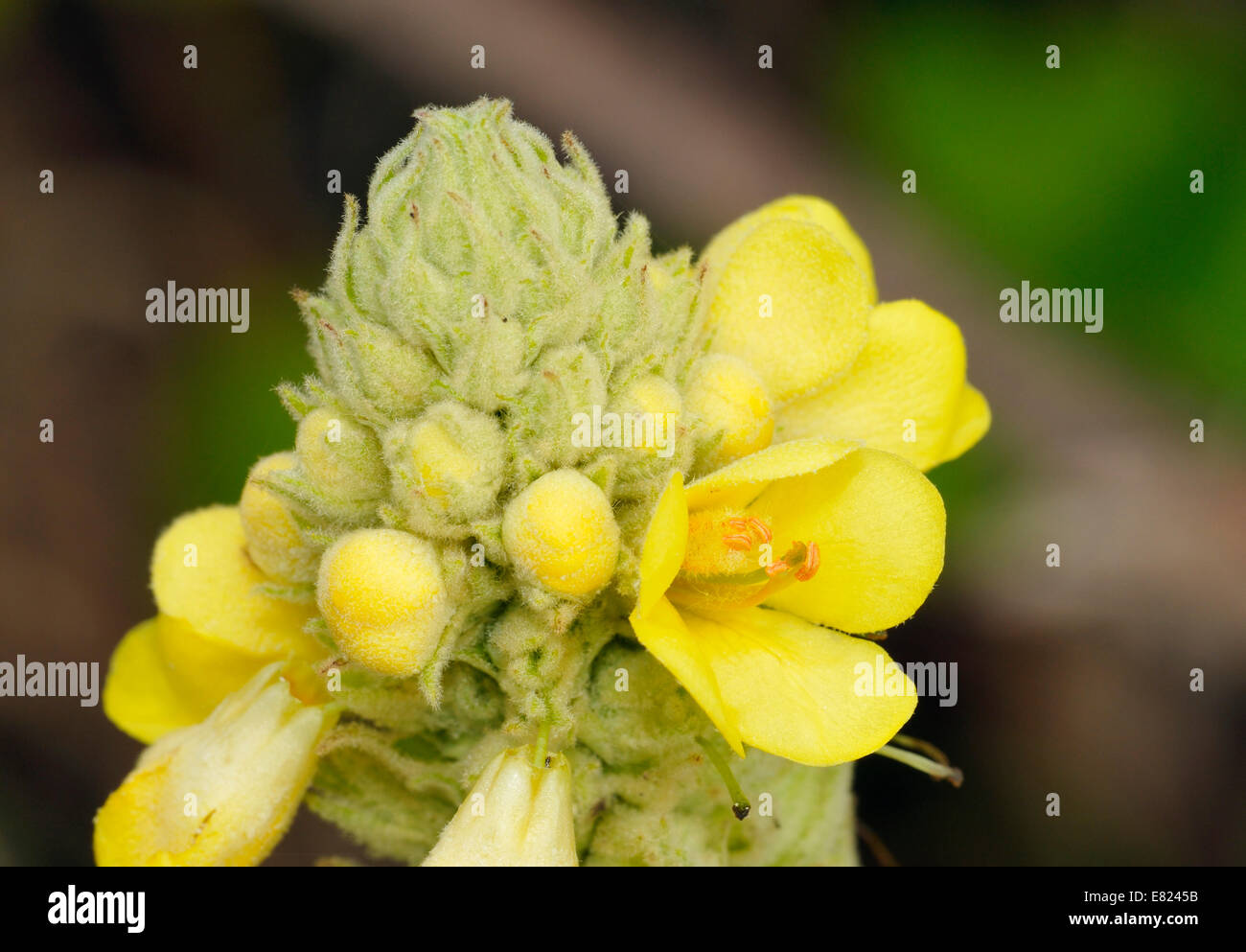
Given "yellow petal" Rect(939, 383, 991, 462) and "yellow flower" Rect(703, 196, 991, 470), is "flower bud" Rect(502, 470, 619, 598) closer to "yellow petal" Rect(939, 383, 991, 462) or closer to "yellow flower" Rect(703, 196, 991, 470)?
"yellow flower" Rect(703, 196, 991, 470)

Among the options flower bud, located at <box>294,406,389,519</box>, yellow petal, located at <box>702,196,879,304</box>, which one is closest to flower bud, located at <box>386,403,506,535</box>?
flower bud, located at <box>294,406,389,519</box>

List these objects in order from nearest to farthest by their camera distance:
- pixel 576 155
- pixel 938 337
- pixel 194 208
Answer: pixel 576 155 → pixel 938 337 → pixel 194 208

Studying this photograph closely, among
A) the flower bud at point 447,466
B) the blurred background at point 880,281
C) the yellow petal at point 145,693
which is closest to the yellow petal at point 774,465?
the flower bud at point 447,466

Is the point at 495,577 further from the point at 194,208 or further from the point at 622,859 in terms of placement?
the point at 194,208

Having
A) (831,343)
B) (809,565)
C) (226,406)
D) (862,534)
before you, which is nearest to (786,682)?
(809,565)
